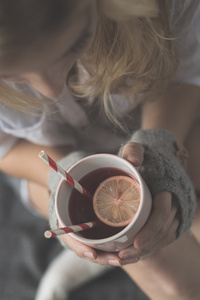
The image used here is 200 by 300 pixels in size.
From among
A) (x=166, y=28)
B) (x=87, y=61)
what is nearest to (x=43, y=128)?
(x=87, y=61)

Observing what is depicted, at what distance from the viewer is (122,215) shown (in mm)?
506

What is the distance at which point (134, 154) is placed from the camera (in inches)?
21.0

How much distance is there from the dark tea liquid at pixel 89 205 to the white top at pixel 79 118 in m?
0.16

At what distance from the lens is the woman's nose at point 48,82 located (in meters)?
0.47

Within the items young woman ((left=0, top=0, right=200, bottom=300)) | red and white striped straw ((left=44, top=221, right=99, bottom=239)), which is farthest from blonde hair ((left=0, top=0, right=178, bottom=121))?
red and white striped straw ((left=44, top=221, right=99, bottom=239))

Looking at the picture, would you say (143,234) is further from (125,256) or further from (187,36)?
(187,36)

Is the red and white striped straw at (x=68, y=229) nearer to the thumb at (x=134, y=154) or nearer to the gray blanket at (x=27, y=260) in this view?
the thumb at (x=134, y=154)

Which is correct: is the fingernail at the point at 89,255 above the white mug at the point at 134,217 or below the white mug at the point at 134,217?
below

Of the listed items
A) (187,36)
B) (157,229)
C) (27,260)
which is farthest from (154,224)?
(27,260)

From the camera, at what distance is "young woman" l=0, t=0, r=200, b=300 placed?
0.41 m

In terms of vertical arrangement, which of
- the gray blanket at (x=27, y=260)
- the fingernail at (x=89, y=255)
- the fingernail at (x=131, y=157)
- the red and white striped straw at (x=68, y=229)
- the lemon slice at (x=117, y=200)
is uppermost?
the red and white striped straw at (x=68, y=229)

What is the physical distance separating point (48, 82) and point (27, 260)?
657mm

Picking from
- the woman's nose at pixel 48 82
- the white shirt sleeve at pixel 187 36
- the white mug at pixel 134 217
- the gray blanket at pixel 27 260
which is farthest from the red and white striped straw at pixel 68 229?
the gray blanket at pixel 27 260

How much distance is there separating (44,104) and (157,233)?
0.98ft
